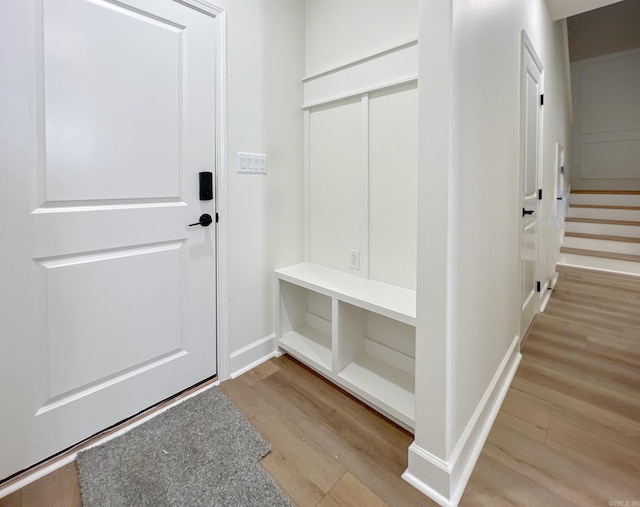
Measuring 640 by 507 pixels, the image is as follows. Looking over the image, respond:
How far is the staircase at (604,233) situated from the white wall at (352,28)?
14.0 feet

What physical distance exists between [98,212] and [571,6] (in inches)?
143

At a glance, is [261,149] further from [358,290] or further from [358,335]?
[358,335]

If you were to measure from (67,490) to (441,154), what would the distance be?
175 cm

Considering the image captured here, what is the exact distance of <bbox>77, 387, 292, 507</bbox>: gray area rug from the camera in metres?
1.10

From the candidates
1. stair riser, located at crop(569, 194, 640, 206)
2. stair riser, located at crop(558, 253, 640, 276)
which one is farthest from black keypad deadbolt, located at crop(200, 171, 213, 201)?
stair riser, located at crop(569, 194, 640, 206)

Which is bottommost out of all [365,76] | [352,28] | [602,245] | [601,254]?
[601,254]

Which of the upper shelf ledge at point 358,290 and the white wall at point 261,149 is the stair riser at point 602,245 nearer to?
the upper shelf ledge at point 358,290

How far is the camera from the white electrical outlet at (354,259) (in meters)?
1.95

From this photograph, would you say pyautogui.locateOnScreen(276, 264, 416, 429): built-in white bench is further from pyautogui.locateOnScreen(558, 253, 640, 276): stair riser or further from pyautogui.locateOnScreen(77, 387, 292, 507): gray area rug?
pyautogui.locateOnScreen(558, 253, 640, 276): stair riser

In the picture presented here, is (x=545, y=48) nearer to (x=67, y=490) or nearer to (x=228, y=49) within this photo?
(x=228, y=49)

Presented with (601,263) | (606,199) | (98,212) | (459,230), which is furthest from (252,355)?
(606,199)

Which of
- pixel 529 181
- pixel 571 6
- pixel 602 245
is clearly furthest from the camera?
pixel 602 245

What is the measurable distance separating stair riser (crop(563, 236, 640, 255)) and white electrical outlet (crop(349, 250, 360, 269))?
4.28 metres

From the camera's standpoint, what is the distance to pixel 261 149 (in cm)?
191
